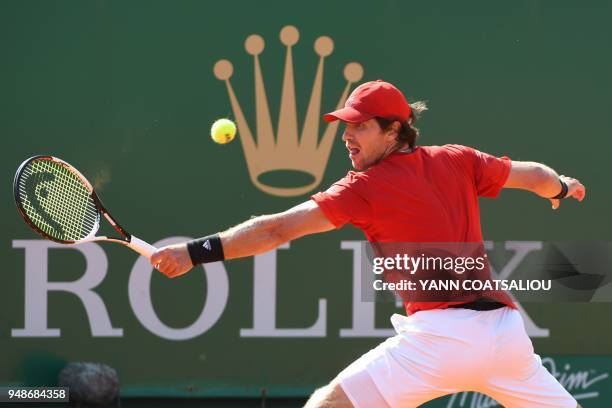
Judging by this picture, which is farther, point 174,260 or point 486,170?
point 486,170

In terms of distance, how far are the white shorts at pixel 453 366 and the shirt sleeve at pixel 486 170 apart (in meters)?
0.55

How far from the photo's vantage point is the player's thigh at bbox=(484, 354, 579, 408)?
3779 mm

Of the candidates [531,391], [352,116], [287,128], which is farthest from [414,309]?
[287,128]

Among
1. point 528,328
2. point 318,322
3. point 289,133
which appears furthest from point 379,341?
point 289,133

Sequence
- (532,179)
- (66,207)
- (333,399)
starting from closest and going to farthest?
(333,399) → (532,179) → (66,207)

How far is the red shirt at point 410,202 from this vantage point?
377cm

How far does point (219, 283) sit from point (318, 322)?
595 millimetres

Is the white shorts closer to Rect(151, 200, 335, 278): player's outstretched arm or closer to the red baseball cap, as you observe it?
Rect(151, 200, 335, 278): player's outstretched arm

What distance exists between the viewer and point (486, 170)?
13.4 feet

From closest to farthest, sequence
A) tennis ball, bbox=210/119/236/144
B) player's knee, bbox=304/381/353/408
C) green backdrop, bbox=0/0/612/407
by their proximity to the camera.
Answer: player's knee, bbox=304/381/353/408, tennis ball, bbox=210/119/236/144, green backdrop, bbox=0/0/612/407

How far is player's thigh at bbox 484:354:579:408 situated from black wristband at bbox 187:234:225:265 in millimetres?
1091

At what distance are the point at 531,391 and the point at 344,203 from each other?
0.97 m

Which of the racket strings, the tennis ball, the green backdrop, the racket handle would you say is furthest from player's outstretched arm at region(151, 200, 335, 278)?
the green backdrop

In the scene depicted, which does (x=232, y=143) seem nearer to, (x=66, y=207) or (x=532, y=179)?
(x=66, y=207)
